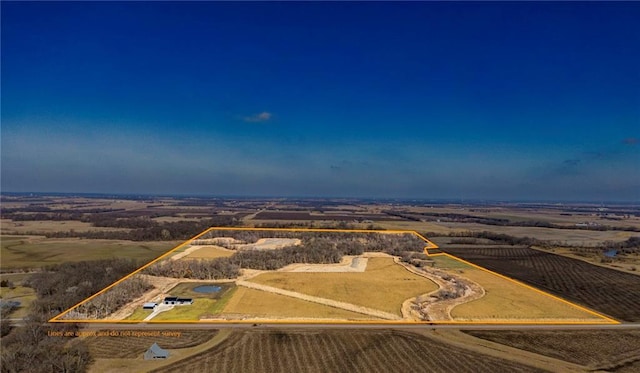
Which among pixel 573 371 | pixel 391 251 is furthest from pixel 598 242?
pixel 573 371

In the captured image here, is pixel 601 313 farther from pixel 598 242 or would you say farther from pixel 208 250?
pixel 598 242

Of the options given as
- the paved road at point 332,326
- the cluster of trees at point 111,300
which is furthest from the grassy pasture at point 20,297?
the paved road at point 332,326

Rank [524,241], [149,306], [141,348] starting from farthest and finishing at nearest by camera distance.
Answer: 1. [524,241]
2. [149,306]
3. [141,348]

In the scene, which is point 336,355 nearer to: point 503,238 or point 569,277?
point 569,277

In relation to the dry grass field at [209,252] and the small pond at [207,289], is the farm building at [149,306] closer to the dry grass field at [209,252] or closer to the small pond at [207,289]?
the small pond at [207,289]

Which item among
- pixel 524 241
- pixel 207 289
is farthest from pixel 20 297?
pixel 524 241

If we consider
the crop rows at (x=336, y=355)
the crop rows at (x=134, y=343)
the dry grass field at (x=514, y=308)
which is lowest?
the crop rows at (x=336, y=355)
